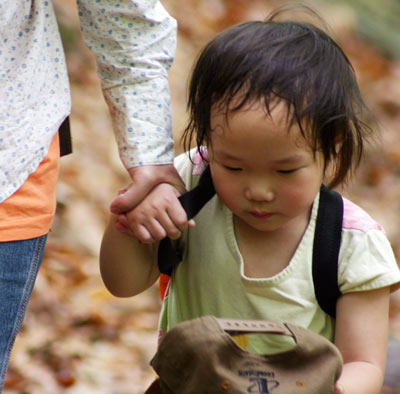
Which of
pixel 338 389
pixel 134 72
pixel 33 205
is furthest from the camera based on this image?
pixel 134 72

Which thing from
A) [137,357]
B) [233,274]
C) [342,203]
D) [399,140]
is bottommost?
[399,140]

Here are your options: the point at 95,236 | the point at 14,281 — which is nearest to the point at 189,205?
the point at 14,281

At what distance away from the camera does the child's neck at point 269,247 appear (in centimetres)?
210

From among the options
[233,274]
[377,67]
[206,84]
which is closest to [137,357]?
[233,274]

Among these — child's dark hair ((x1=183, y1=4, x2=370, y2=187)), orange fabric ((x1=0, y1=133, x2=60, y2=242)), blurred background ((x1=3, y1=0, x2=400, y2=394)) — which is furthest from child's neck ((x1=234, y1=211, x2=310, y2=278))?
blurred background ((x1=3, y1=0, x2=400, y2=394))

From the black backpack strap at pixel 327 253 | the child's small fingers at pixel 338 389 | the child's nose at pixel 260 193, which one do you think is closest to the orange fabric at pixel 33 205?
the child's nose at pixel 260 193

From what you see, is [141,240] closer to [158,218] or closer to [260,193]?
[158,218]

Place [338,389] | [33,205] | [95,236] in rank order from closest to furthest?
[338,389]
[33,205]
[95,236]

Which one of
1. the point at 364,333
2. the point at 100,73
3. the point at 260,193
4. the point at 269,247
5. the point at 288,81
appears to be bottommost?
the point at 364,333

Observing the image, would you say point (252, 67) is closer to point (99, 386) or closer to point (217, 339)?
point (217, 339)

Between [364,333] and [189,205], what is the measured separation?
1.80ft

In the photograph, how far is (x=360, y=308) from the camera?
2018mm

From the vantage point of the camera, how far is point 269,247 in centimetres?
213

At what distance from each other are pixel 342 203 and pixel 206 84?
1.61 feet
